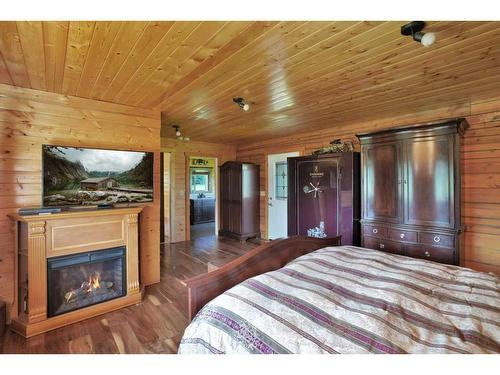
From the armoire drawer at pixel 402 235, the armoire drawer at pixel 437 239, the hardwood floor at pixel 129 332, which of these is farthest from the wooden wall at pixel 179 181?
the armoire drawer at pixel 437 239

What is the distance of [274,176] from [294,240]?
3.13 m

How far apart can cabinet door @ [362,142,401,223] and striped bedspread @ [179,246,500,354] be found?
1.42 metres

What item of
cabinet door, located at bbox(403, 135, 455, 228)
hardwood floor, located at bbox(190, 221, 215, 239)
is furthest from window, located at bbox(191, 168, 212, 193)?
cabinet door, located at bbox(403, 135, 455, 228)

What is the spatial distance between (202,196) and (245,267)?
20.4 feet

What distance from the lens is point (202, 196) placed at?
306 inches

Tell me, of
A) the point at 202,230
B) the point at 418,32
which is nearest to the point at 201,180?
the point at 202,230

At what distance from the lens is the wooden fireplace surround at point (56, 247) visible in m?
2.10

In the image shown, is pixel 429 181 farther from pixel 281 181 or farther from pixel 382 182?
pixel 281 181

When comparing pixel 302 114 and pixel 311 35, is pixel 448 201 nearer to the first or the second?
pixel 302 114

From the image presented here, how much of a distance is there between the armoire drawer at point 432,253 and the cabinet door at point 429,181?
27 centimetres

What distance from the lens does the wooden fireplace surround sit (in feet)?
6.90

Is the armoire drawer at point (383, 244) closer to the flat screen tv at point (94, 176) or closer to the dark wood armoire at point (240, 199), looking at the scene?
the dark wood armoire at point (240, 199)
